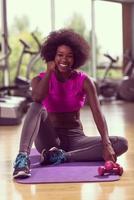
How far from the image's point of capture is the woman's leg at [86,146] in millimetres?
2954

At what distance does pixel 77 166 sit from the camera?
9.48 ft

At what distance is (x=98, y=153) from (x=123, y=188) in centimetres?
61

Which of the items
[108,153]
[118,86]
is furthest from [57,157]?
[118,86]

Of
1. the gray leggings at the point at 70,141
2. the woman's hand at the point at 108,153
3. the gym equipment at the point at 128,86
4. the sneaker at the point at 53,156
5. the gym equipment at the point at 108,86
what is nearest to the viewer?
the woman's hand at the point at 108,153

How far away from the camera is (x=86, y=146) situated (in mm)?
2994

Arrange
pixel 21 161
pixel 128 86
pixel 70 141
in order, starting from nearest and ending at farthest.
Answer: pixel 21 161 → pixel 70 141 → pixel 128 86

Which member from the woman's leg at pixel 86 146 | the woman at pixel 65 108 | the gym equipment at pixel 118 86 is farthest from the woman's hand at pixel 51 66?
the gym equipment at pixel 118 86

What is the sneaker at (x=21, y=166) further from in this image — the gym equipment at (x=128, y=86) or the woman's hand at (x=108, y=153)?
the gym equipment at (x=128, y=86)

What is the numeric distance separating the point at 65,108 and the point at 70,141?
0.84 ft

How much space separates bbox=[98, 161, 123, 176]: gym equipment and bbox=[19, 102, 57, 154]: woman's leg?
440mm

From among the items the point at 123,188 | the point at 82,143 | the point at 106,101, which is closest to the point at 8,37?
the point at 106,101

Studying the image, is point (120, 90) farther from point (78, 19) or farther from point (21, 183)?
point (21, 183)

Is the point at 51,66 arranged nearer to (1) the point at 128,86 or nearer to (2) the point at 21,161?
(2) the point at 21,161

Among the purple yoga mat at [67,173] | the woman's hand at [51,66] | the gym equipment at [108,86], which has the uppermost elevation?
the woman's hand at [51,66]
